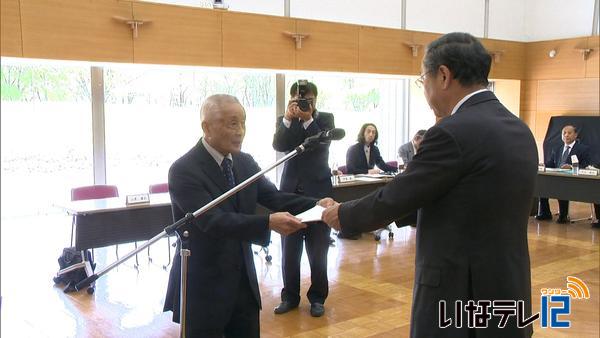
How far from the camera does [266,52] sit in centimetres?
798

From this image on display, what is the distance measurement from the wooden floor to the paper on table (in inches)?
63.6

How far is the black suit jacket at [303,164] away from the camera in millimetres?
4410

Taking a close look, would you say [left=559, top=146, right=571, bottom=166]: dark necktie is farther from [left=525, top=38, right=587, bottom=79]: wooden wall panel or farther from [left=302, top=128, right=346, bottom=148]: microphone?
[left=302, top=128, right=346, bottom=148]: microphone

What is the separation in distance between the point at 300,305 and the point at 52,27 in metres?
3.96

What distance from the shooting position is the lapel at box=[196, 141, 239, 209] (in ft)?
8.31

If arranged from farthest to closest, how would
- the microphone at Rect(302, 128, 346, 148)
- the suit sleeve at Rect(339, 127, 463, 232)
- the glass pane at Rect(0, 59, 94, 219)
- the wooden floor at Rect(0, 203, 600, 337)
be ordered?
the glass pane at Rect(0, 59, 94, 219) → the wooden floor at Rect(0, 203, 600, 337) → the microphone at Rect(302, 128, 346, 148) → the suit sleeve at Rect(339, 127, 463, 232)

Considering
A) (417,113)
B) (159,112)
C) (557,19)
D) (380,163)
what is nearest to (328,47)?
→ (380,163)

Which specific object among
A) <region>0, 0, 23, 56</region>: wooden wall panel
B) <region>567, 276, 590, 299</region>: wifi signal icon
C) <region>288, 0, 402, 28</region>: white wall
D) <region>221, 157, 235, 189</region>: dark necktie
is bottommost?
<region>567, 276, 590, 299</region>: wifi signal icon

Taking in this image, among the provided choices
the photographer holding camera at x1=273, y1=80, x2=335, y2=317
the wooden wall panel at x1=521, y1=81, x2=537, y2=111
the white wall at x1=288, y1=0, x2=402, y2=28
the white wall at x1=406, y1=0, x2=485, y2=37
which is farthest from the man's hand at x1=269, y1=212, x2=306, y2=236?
the wooden wall panel at x1=521, y1=81, x2=537, y2=111

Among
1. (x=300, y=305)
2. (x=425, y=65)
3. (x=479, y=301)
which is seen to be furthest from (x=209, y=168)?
(x=300, y=305)

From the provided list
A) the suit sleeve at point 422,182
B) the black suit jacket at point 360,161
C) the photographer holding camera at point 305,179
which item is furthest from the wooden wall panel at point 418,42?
the suit sleeve at point 422,182

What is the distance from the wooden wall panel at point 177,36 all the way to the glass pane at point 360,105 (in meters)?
1.83

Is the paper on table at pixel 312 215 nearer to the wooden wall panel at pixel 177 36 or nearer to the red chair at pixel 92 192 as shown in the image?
the red chair at pixel 92 192

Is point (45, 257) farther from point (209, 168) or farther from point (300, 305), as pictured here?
point (209, 168)
